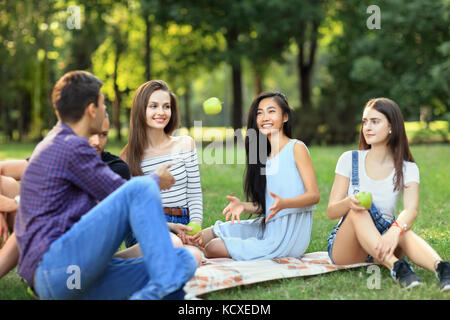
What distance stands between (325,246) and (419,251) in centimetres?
172

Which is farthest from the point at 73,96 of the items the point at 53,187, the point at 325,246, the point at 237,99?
the point at 237,99

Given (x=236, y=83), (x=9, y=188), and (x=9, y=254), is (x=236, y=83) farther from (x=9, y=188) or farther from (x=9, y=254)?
(x=9, y=254)

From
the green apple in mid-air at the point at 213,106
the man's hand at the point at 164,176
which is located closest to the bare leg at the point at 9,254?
the man's hand at the point at 164,176

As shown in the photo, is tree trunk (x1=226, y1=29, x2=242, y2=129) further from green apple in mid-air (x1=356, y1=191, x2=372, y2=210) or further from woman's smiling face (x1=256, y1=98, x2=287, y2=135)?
green apple in mid-air (x1=356, y1=191, x2=372, y2=210)

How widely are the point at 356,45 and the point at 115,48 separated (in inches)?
687

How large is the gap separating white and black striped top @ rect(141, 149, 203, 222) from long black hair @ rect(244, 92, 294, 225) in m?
0.50

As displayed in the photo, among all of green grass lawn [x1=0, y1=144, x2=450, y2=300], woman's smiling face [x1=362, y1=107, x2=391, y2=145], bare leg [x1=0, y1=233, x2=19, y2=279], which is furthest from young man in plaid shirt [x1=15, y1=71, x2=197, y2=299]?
woman's smiling face [x1=362, y1=107, x2=391, y2=145]

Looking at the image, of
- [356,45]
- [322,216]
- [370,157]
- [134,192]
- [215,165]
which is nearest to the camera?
[134,192]

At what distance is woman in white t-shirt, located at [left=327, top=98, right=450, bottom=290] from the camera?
4238mm

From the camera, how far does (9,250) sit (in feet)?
13.3

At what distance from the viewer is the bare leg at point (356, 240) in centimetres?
425

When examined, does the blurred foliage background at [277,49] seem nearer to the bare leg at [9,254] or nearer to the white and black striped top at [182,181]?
the white and black striped top at [182,181]
